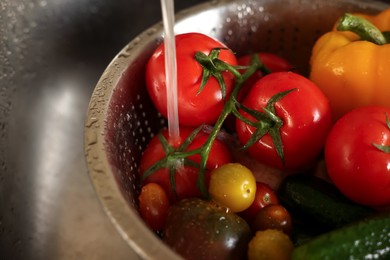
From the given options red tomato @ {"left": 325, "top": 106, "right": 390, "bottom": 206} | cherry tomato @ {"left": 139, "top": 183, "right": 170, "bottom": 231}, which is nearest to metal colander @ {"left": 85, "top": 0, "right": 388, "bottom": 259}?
cherry tomato @ {"left": 139, "top": 183, "right": 170, "bottom": 231}

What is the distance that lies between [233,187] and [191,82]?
147 millimetres

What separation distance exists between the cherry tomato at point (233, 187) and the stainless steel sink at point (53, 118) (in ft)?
0.78

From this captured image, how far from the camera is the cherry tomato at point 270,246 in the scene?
59 centimetres

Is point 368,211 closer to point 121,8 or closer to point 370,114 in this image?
point 370,114

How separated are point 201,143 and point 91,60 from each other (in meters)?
0.42

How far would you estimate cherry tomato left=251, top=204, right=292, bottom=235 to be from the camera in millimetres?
633

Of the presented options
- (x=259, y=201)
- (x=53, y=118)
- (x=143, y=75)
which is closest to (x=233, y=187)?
(x=259, y=201)

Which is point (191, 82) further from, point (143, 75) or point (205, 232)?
point (205, 232)

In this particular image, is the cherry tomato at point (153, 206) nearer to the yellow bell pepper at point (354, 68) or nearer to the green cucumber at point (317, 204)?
the green cucumber at point (317, 204)

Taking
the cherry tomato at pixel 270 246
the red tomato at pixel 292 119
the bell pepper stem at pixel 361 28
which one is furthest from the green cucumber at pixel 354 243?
the bell pepper stem at pixel 361 28

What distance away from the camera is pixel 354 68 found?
704 mm

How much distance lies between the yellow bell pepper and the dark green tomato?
0.23 metres

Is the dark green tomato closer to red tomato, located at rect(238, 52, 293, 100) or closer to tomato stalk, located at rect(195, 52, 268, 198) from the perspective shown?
tomato stalk, located at rect(195, 52, 268, 198)

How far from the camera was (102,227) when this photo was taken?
85cm
